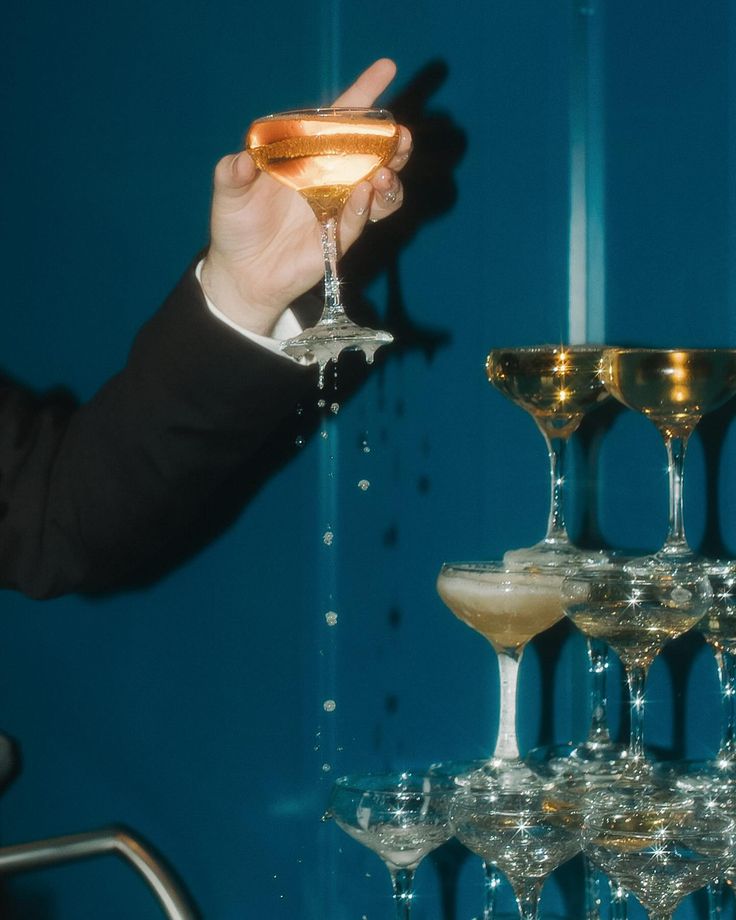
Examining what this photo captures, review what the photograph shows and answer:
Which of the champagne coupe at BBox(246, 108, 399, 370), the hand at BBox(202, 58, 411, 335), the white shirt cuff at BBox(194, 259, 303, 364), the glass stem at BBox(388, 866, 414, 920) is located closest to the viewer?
the champagne coupe at BBox(246, 108, 399, 370)

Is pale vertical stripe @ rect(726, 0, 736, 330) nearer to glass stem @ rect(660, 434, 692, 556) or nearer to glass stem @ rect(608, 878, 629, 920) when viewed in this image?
glass stem @ rect(660, 434, 692, 556)

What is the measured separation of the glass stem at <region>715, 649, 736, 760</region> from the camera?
3.78 feet

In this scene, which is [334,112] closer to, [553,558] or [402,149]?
[402,149]

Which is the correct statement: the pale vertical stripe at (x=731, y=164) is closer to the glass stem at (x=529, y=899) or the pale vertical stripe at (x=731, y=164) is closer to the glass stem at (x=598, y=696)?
the glass stem at (x=598, y=696)

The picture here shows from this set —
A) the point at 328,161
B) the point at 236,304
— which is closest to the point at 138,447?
the point at 236,304

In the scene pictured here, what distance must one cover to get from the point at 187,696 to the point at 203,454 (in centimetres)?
62

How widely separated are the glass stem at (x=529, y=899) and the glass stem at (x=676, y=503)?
31 centimetres

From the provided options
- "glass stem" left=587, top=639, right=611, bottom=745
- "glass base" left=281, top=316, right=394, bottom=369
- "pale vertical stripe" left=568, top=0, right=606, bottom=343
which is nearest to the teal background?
"pale vertical stripe" left=568, top=0, right=606, bottom=343

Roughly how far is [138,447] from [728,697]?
777mm

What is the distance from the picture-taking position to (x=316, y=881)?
183 cm

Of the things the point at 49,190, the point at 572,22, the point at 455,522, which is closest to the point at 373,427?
the point at 455,522

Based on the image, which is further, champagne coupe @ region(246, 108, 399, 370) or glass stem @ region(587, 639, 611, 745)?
glass stem @ region(587, 639, 611, 745)

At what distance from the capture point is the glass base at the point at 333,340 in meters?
1.09

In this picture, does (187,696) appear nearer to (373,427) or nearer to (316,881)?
(316,881)
